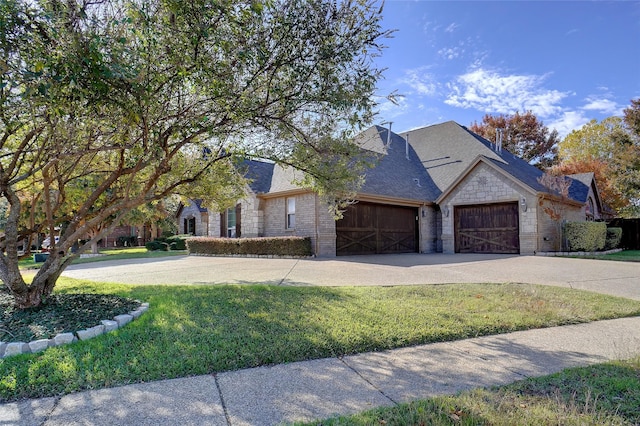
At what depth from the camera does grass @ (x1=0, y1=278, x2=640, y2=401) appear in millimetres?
3146

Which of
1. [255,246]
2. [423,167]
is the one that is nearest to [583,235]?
[423,167]

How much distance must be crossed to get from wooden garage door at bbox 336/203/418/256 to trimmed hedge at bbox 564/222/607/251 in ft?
20.9

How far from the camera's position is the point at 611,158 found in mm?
23875

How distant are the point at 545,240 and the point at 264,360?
15148 mm

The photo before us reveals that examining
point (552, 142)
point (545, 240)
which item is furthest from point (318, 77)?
point (552, 142)

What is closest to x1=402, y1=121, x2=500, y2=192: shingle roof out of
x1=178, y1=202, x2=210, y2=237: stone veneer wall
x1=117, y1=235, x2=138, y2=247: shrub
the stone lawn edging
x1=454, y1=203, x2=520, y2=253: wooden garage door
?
x1=454, y1=203, x2=520, y2=253: wooden garage door

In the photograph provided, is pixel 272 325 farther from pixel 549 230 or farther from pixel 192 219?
pixel 192 219

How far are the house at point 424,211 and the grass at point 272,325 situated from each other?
793 centimetres

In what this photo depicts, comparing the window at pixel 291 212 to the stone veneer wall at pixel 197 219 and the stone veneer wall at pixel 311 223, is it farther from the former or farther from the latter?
the stone veneer wall at pixel 197 219

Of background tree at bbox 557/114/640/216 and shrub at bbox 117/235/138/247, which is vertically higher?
background tree at bbox 557/114/640/216

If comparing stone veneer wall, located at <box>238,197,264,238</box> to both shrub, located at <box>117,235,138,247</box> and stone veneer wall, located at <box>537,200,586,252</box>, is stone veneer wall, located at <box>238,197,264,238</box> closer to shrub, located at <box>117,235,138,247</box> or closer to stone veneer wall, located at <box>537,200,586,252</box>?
stone veneer wall, located at <box>537,200,586,252</box>

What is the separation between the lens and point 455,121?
21.7 m

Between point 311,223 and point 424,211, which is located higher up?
point 424,211

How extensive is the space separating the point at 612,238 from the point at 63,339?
21312mm
